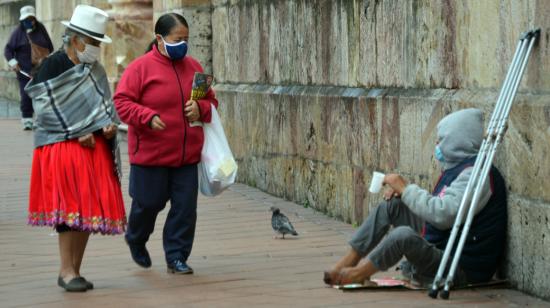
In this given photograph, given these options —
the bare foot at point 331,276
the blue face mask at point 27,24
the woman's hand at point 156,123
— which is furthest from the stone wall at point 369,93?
the blue face mask at point 27,24

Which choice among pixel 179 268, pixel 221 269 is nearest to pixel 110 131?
pixel 179 268

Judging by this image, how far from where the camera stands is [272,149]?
12.5 m

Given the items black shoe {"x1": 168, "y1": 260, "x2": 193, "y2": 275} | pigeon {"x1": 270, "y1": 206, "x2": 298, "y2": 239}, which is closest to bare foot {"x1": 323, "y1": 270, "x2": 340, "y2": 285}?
black shoe {"x1": 168, "y1": 260, "x2": 193, "y2": 275}

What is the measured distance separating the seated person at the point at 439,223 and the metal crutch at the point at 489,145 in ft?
0.58

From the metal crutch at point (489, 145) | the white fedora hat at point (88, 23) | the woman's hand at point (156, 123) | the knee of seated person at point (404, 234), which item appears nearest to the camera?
the metal crutch at point (489, 145)

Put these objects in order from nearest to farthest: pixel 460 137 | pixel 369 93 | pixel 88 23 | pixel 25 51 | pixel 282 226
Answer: pixel 460 137 < pixel 88 23 < pixel 282 226 < pixel 369 93 < pixel 25 51

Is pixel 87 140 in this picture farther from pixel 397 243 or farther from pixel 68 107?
pixel 397 243

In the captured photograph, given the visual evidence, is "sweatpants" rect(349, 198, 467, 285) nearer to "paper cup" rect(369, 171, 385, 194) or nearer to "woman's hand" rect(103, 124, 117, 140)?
"paper cup" rect(369, 171, 385, 194)

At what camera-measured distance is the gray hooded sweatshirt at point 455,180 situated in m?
7.23

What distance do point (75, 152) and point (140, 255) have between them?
3.10 ft

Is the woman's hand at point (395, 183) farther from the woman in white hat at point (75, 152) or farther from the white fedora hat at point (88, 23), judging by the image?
the white fedora hat at point (88, 23)

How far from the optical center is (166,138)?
827 centimetres

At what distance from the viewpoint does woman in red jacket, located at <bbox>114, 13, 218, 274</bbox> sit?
825 centimetres

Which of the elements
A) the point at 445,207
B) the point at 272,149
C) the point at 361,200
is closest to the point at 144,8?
the point at 272,149
